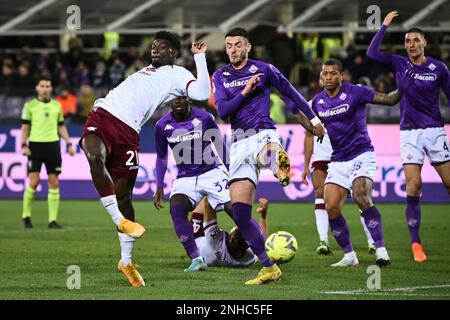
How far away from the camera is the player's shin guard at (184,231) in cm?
1197

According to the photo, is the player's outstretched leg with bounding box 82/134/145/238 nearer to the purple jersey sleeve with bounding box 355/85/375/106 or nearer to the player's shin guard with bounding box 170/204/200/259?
the player's shin guard with bounding box 170/204/200/259

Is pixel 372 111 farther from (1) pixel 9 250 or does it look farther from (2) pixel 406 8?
(1) pixel 9 250

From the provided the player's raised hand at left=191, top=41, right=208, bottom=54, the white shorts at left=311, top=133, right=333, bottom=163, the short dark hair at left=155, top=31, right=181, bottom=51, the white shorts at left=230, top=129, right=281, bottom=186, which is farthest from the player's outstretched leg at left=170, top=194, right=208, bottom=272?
the white shorts at left=311, top=133, right=333, bottom=163

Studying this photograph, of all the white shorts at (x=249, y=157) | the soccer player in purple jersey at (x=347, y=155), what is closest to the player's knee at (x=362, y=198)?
the soccer player in purple jersey at (x=347, y=155)

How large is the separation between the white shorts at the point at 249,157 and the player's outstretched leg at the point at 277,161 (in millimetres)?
64

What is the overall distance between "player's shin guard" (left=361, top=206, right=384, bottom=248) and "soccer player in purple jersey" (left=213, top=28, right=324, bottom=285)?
2116 millimetres

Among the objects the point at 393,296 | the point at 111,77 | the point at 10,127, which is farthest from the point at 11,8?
the point at 393,296

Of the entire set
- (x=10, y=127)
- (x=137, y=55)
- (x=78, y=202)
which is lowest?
(x=78, y=202)

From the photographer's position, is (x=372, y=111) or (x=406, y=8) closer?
(x=372, y=111)

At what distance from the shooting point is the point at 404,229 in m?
17.3

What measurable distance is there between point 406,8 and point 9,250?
48.3 feet

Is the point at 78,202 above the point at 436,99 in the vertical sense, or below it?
below

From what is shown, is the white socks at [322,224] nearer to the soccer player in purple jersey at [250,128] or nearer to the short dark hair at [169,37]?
the soccer player in purple jersey at [250,128]

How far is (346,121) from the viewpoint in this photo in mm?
12547
